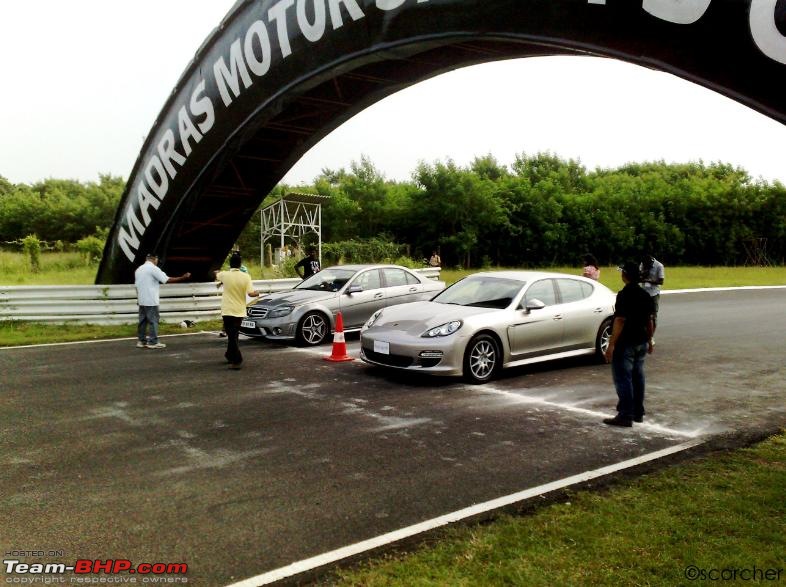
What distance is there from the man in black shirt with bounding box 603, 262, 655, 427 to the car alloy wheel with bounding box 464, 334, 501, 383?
2.11m


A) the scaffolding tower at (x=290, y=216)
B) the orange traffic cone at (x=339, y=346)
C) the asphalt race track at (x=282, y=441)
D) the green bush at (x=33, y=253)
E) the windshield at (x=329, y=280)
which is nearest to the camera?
the asphalt race track at (x=282, y=441)

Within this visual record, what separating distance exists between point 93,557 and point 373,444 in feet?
8.50

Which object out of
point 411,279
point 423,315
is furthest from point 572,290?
point 411,279

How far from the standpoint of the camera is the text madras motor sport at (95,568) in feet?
11.1

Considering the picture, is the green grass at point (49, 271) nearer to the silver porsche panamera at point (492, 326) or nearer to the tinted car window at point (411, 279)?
the tinted car window at point (411, 279)

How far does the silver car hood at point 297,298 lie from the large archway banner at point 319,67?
324cm

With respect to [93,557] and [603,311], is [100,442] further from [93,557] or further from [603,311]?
[603,311]

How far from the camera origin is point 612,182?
57.0 m

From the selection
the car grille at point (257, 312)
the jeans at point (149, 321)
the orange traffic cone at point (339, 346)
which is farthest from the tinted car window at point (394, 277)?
the jeans at point (149, 321)

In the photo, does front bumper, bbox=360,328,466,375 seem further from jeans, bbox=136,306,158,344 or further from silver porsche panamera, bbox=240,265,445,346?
jeans, bbox=136,306,158,344

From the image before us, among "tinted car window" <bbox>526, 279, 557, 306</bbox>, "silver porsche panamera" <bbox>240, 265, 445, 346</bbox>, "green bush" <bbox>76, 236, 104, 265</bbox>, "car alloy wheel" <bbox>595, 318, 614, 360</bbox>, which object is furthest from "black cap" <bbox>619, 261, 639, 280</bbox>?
"green bush" <bbox>76, 236, 104, 265</bbox>

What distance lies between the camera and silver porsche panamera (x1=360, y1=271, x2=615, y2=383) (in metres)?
8.02

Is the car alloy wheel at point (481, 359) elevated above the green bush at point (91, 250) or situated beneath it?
situated beneath

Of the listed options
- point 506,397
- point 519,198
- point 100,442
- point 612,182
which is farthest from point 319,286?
point 612,182
